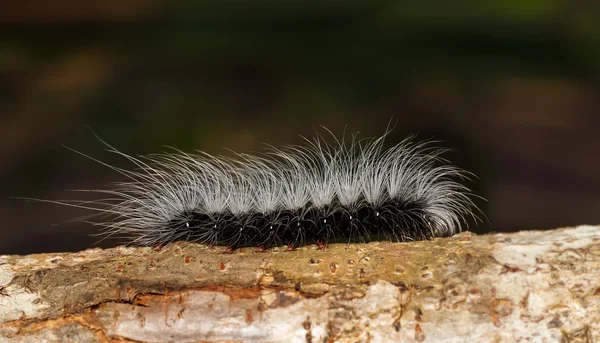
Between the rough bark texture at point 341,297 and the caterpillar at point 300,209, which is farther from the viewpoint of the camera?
the caterpillar at point 300,209

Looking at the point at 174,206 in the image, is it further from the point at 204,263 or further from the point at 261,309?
the point at 261,309

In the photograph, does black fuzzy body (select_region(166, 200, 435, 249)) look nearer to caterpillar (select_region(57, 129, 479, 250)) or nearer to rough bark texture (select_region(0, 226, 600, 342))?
caterpillar (select_region(57, 129, 479, 250))

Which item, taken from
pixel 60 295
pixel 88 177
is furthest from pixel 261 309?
pixel 88 177

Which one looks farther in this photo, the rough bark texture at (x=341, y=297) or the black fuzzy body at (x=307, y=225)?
the black fuzzy body at (x=307, y=225)

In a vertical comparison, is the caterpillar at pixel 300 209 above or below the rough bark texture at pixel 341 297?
above

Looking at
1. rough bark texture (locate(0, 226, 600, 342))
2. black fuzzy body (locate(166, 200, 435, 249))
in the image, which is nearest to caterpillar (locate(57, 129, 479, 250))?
black fuzzy body (locate(166, 200, 435, 249))

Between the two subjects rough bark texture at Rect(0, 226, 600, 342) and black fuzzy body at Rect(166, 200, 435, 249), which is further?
black fuzzy body at Rect(166, 200, 435, 249)

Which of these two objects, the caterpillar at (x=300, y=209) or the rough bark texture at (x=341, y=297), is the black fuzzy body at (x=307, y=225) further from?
the rough bark texture at (x=341, y=297)

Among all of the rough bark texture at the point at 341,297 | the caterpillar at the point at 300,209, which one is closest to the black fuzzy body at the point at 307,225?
the caterpillar at the point at 300,209
